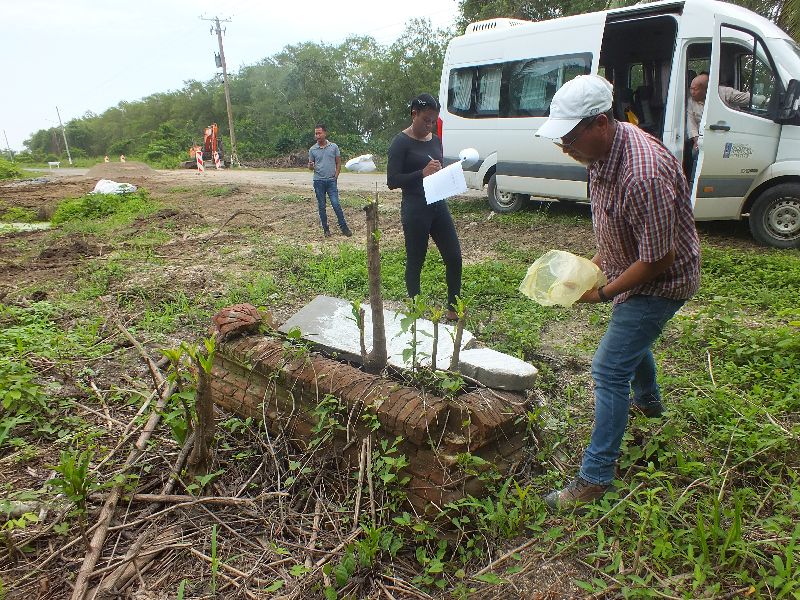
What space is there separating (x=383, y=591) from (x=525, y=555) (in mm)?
589

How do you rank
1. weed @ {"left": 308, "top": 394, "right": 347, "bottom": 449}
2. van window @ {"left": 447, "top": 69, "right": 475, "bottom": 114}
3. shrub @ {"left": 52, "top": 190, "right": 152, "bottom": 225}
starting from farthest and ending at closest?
shrub @ {"left": 52, "top": 190, "right": 152, "bottom": 225} < van window @ {"left": 447, "top": 69, "right": 475, "bottom": 114} < weed @ {"left": 308, "top": 394, "right": 347, "bottom": 449}

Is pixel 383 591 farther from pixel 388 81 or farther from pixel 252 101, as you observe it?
pixel 252 101

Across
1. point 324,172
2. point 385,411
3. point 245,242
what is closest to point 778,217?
point 385,411

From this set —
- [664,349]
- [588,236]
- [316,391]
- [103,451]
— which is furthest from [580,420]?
[588,236]

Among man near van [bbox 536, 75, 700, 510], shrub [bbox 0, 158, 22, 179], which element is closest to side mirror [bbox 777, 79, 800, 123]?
man near van [bbox 536, 75, 700, 510]

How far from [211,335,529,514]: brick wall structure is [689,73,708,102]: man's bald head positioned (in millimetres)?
5415

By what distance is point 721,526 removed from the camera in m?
2.20

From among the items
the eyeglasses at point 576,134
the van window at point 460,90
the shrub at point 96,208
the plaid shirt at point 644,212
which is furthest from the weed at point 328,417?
the shrub at point 96,208

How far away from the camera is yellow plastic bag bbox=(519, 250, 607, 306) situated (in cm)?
235

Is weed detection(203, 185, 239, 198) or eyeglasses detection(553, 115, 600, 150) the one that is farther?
weed detection(203, 185, 239, 198)

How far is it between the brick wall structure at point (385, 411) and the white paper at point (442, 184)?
61.0 inches

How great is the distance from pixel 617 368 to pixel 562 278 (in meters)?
0.45

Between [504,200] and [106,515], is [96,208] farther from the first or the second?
[106,515]

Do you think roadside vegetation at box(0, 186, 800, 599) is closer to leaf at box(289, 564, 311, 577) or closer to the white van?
leaf at box(289, 564, 311, 577)
